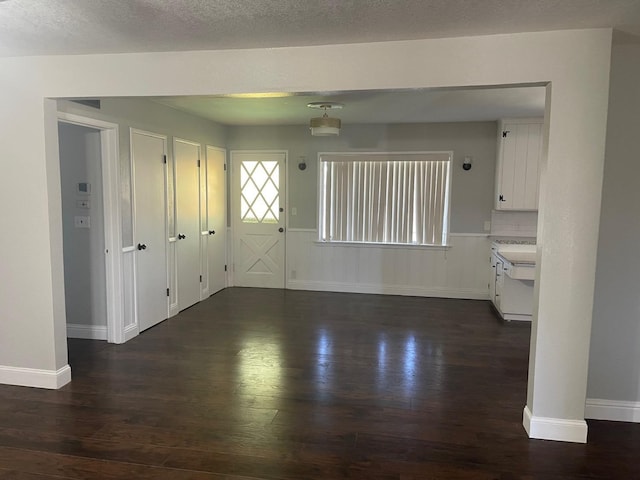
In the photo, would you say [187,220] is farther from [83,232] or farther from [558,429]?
[558,429]

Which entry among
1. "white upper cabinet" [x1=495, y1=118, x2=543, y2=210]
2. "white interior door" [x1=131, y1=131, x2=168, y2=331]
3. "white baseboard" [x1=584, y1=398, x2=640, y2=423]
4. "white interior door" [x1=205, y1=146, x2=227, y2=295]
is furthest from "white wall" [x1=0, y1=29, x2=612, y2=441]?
"white upper cabinet" [x1=495, y1=118, x2=543, y2=210]

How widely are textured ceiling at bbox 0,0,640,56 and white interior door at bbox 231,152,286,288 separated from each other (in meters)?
3.91

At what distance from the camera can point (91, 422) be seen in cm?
281

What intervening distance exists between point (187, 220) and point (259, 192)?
1516 millimetres

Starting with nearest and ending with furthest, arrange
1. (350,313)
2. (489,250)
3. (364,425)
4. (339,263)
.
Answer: (364,425) < (350,313) < (489,250) < (339,263)

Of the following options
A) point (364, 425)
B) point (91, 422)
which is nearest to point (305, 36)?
point (364, 425)

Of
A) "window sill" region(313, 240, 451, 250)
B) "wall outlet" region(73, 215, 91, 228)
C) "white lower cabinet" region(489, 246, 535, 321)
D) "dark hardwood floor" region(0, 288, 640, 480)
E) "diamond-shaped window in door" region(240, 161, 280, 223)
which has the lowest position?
"dark hardwood floor" region(0, 288, 640, 480)

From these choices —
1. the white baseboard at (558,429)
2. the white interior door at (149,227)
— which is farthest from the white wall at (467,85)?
the white interior door at (149,227)

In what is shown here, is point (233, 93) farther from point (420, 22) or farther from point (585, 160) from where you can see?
point (585, 160)

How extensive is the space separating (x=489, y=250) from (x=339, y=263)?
211 cm

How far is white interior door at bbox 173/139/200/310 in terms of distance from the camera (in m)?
5.25

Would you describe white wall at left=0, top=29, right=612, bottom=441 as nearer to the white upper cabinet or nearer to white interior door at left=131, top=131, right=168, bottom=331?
white interior door at left=131, top=131, right=168, bottom=331

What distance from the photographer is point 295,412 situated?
295cm

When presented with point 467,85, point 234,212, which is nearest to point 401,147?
point 234,212
